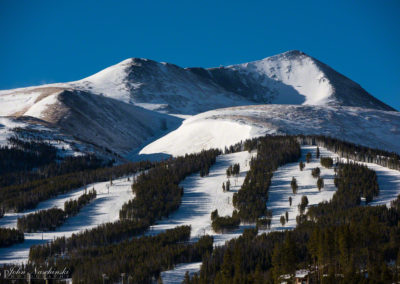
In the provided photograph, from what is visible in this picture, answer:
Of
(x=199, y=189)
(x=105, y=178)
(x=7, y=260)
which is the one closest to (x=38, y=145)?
(x=105, y=178)

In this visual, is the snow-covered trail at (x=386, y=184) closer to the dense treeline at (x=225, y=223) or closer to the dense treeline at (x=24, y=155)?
the dense treeline at (x=225, y=223)

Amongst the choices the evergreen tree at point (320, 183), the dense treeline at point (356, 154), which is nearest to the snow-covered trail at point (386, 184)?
the dense treeline at point (356, 154)

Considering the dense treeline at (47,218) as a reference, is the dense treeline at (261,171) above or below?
above

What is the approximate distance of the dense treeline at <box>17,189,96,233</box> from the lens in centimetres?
8788

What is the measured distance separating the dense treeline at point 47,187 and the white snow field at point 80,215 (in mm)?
2232

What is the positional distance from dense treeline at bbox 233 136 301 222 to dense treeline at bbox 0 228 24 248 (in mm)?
35318

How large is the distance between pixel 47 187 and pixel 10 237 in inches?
1219

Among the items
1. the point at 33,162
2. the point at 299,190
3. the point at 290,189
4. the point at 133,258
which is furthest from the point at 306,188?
the point at 33,162

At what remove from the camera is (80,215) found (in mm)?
92875

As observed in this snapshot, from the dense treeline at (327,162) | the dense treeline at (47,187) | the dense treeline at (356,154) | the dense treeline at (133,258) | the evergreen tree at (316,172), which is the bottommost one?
the dense treeline at (133,258)

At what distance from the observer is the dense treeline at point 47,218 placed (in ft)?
288

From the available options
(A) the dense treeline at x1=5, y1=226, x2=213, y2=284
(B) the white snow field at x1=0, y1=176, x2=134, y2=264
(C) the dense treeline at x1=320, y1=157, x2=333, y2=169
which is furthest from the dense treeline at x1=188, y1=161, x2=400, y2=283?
(B) the white snow field at x1=0, y1=176, x2=134, y2=264

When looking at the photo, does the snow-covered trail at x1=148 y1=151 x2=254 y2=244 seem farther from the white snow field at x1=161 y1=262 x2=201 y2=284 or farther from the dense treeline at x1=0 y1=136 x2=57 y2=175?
the dense treeline at x1=0 y1=136 x2=57 y2=175

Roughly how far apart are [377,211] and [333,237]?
18.0 meters
